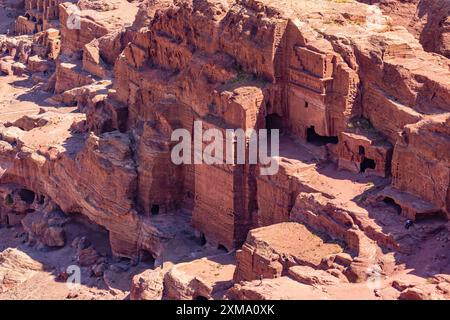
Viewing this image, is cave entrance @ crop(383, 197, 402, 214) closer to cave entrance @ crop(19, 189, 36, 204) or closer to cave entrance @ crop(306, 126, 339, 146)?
cave entrance @ crop(306, 126, 339, 146)

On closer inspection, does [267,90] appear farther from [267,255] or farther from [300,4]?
[267,255]

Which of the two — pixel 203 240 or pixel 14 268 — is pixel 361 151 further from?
pixel 14 268

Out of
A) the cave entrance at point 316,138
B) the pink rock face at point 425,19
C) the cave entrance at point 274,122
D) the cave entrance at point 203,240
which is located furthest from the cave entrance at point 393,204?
the pink rock face at point 425,19

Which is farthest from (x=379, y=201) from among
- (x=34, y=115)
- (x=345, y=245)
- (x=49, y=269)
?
(x=34, y=115)

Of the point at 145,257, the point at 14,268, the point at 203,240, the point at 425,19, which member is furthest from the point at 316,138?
the point at 14,268

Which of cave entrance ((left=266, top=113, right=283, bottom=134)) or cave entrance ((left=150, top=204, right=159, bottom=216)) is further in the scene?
cave entrance ((left=150, top=204, right=159, bottom=216))

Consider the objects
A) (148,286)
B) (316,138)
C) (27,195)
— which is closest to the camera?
(148,286)

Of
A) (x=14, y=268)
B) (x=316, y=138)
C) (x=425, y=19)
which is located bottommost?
(x=14, y=268)

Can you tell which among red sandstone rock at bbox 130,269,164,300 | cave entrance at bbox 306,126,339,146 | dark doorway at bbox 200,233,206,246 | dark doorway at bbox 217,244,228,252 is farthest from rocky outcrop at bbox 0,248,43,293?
cave entrance at bbox 306,126,339,146
